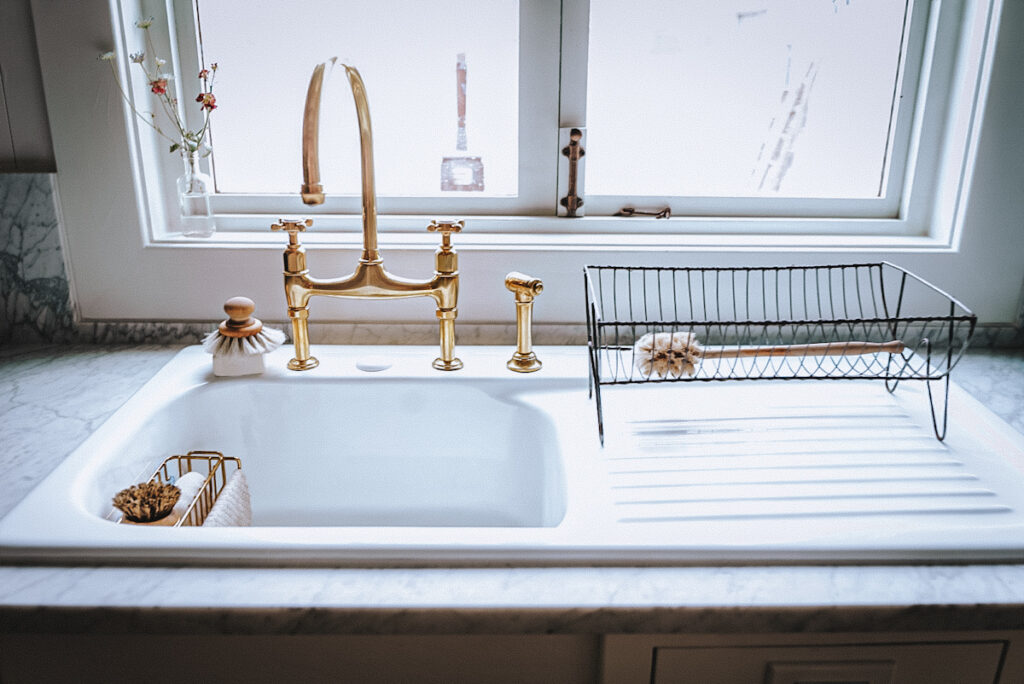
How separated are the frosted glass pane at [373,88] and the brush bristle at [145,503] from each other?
0.77 metres

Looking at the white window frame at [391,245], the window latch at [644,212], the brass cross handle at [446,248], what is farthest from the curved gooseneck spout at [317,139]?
the window latch at [644,212]

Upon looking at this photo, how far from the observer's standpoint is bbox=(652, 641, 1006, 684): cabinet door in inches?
28.5

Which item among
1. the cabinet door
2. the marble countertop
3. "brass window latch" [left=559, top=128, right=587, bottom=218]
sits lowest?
the cabinet door

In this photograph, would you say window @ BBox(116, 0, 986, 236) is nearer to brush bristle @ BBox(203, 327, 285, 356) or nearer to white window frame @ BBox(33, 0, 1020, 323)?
white window frame @ BBox(33, 0, 1020, 323)

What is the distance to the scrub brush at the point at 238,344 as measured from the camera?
1172 mm

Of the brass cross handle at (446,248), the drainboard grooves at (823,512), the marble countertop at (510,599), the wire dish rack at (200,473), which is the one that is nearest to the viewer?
the marble countertop at (510,599)

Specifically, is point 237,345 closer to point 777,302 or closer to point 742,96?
point 777,302

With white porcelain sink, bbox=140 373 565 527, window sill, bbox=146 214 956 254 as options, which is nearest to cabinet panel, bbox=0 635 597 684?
white porcelain sink, bbox=140 373 565 527

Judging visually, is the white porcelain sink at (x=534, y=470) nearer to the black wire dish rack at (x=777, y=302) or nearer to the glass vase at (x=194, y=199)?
the black wire dish rack at (x=777, y=302)

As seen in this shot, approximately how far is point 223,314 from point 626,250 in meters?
0.74

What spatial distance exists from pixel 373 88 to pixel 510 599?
1060 millimetres

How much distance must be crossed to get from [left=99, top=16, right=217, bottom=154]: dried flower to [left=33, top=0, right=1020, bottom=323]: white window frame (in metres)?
0.03

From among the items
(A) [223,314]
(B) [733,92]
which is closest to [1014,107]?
(B) [733,92]

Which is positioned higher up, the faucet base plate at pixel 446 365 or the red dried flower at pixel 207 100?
the red dried flower at pixel 207 100
